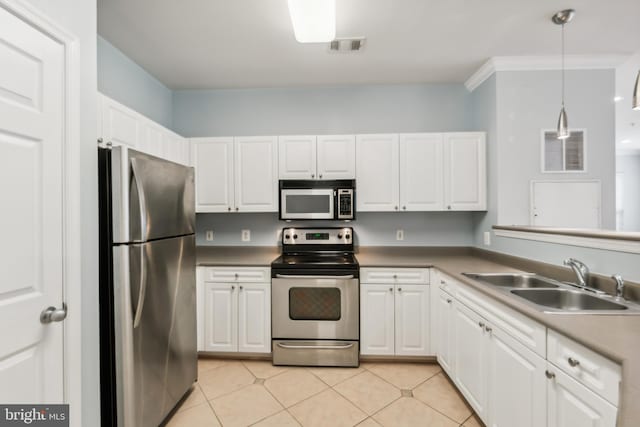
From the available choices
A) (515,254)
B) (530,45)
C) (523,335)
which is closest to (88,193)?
(523,335)

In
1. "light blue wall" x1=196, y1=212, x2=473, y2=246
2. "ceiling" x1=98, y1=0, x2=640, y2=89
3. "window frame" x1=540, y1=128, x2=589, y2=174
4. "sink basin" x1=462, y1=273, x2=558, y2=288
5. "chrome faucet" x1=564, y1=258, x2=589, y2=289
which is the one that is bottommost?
"sink basin" x1=462, y1=273, x2=558, y2=288

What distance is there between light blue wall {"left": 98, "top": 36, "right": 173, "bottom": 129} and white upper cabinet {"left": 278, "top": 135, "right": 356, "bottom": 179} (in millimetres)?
1320

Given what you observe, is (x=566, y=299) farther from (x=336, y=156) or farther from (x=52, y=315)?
(x=52, y=315)

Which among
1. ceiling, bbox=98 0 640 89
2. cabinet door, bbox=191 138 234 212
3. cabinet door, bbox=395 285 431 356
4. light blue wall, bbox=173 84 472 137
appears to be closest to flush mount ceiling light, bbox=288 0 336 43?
ceiling, bbox=98 0 640 89

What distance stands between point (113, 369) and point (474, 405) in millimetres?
2102

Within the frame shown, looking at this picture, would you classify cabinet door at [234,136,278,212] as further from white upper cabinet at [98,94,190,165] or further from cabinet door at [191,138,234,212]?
white upper cabinet at [98,94,190,165]

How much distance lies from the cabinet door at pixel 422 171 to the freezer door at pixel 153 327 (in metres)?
2.02

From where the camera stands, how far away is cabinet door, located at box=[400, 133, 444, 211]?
2822mm

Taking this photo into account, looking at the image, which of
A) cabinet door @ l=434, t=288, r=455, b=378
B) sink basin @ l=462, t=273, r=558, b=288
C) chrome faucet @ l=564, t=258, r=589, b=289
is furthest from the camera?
cabinet door @ l=434, t=288, r=455, b=378

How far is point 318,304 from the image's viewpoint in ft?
8.25

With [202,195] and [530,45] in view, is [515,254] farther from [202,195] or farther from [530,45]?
[202,195]

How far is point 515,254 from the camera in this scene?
2.38 m

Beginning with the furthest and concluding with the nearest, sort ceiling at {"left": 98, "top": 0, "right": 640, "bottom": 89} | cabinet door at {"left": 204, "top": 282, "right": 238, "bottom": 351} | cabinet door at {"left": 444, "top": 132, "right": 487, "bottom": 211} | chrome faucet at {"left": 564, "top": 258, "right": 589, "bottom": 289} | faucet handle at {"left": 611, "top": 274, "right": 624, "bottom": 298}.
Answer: cabinet door at {"left": 444, "top": 132, "right": 487, "bottom": 211}, cabinet door at {"left": 204, "top": 282, "right": 238, "bottom": 351}, ceiling at {"left": 98, "top": 0, "right": 640, "bottom": 89}, chrome faucet at {"left": 564, "top": 258, "right": 589, "bottom": 289}, faucet handle at {"left": 611, "top": 274, "right": 624, "bottom": 298}

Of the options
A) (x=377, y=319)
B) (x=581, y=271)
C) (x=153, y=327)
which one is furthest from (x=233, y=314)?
(x=581, y=271)
